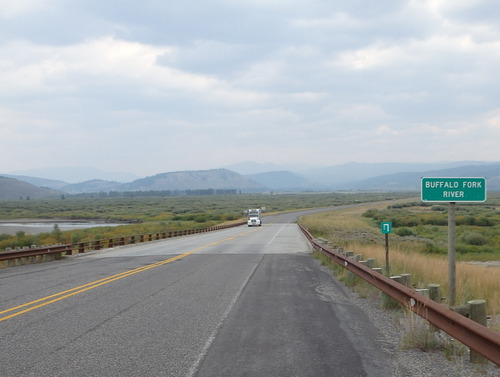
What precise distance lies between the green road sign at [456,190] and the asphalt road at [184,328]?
2.49 m

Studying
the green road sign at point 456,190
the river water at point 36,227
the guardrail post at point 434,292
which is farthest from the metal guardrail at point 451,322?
the river water at point 36,227

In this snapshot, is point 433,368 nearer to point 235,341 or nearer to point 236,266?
point 235,341

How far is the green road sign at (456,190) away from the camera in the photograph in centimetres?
795

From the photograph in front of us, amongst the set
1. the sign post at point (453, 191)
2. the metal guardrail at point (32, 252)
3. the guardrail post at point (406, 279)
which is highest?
the sign post at point (453, 191)

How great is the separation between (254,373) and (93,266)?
43.5ft

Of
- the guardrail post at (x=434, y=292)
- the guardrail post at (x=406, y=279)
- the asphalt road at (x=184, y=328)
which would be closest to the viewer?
the asphalt road at (x=184, y=328)

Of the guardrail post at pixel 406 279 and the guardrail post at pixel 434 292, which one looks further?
the guardrail post at pixel 406 279

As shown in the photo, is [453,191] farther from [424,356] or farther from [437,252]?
[437,252]

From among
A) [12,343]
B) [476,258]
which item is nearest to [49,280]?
[12,343]

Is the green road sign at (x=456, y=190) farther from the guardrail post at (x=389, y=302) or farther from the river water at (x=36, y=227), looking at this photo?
the river water at (x=36, y=227)

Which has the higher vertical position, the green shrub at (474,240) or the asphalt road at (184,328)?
the asphalt road at (184,328)

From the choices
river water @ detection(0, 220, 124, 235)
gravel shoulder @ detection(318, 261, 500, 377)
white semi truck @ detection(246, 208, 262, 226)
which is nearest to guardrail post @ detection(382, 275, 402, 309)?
gravel shoulder @ detection(318, 261, 500, 377)

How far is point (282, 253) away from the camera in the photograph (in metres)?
22.9

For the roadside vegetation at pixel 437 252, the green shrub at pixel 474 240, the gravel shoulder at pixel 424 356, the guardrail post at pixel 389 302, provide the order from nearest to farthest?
the gravel shoulder at pixel 424 356, the guardrail post at pixel 389 302, the roadside vegetation at pixel 437 252, the green shrub at pixel 474 240
